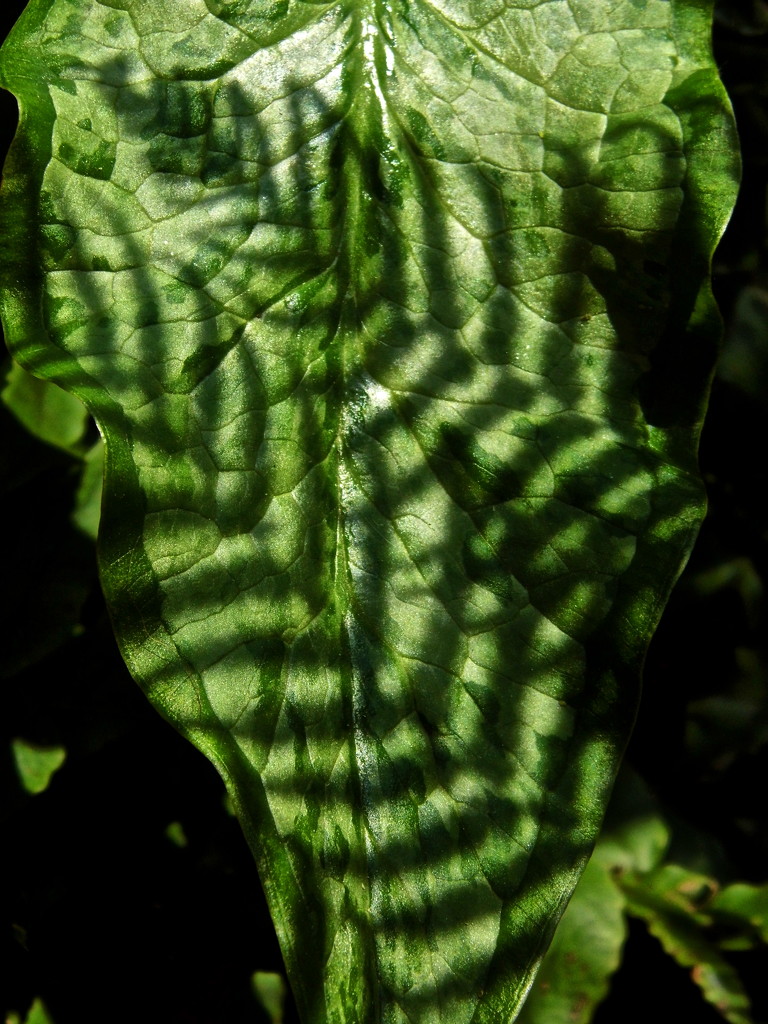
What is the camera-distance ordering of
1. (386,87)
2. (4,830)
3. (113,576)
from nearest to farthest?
(113,576) → (386,87) → (4,830)

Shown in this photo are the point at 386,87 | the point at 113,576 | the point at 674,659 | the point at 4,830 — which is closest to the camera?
the point at 113,576

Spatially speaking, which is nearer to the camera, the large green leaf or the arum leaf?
the large green leaf

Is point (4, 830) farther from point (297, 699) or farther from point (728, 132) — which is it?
point (728, 132)

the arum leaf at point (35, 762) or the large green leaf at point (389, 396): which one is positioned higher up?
the large green leaf at point (389, 396)

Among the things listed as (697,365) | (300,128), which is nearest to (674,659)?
(697,365)

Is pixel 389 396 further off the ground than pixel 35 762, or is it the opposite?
pixel 389 396

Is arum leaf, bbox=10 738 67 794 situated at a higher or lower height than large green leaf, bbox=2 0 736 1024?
lower

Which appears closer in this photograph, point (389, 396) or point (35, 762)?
point (389, 396)

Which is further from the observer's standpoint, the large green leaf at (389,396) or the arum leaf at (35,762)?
the arum leaf at (35,762)
